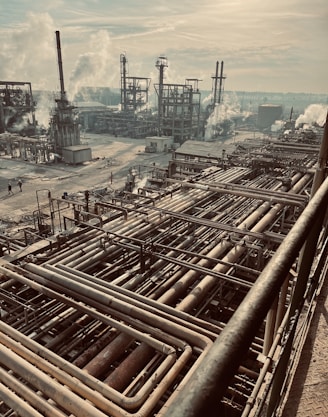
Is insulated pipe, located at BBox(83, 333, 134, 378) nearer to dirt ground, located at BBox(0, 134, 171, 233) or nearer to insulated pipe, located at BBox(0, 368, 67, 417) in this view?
insulated pipe, located at BBox(0, 368, 67, 417)

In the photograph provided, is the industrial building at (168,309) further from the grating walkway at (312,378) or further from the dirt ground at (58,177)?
the dirt ground at (58,177)

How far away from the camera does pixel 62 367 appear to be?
14.5ft

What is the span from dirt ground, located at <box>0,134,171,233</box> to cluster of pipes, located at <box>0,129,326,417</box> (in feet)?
47.9

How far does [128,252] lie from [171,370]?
4838mm

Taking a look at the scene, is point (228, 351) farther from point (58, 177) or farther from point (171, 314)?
point (58, 177)

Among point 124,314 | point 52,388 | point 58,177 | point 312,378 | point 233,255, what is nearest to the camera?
point 312,378

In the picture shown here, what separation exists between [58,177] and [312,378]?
3488cm

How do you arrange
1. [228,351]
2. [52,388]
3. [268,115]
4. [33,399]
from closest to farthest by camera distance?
[228,351] < [52,388] < [33,399] < [268,115]

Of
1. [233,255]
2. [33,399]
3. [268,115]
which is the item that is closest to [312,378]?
[33,399]

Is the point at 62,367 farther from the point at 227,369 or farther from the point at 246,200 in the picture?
the point at 246,200

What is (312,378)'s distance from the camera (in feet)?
8.07

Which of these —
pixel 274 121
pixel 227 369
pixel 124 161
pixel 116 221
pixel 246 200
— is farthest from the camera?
pixel 274 121

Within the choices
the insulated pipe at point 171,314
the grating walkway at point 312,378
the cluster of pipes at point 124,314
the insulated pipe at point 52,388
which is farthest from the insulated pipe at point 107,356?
the grating walkway at point 312,378

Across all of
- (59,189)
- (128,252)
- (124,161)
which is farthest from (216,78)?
(128,252)
